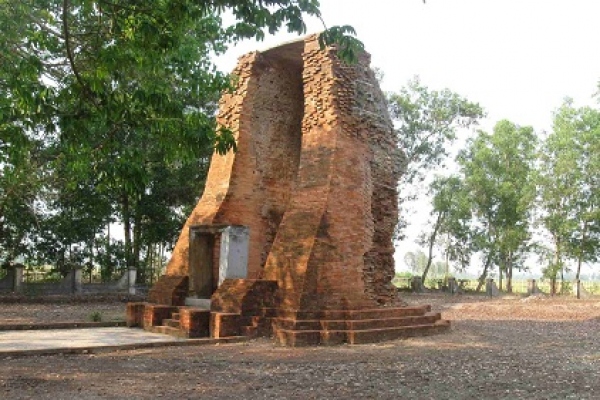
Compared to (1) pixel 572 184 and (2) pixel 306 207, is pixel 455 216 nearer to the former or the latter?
(1) pixel 572 184

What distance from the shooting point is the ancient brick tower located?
948cm

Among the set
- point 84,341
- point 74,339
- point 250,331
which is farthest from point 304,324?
point 74,339

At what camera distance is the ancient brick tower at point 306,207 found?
31.1 ft

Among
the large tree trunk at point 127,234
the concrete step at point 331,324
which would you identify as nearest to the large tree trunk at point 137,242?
the large tree trunk at point 127,234

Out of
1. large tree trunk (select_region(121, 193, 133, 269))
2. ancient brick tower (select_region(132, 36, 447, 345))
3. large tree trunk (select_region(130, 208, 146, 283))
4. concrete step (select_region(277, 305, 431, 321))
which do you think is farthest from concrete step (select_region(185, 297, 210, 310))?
large tree trunk (select_region(130, 208, 146, 283))

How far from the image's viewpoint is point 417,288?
2880cm

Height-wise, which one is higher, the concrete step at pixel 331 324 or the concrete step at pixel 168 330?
the concrete step at pixel 331 324

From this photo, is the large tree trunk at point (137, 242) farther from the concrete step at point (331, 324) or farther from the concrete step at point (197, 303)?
the concrete step at point (331, 324)

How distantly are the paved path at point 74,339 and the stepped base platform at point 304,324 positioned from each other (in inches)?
14.9

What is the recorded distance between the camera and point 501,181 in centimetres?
3167

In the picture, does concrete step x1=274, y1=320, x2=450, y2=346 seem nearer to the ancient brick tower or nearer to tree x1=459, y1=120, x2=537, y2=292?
the ancient brick tower

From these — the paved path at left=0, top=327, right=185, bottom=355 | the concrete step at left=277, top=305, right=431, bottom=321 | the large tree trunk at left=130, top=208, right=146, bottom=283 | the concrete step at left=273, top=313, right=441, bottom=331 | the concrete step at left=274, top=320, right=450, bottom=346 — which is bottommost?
the paved path at left=0, top=327, right=185, bottom=355

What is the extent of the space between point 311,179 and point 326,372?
4.33 metres

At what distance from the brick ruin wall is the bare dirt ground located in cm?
136
